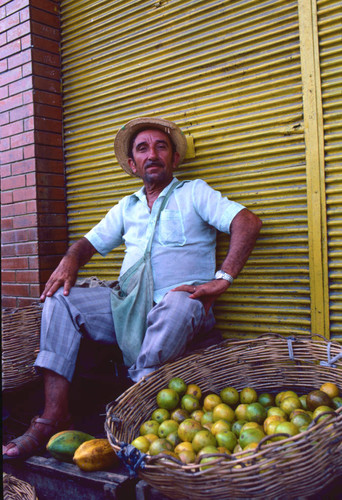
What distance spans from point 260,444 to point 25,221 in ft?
9.81

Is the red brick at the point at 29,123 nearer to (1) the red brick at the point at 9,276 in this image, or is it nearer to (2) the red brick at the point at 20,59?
(2) the red brick at the point at 20,59

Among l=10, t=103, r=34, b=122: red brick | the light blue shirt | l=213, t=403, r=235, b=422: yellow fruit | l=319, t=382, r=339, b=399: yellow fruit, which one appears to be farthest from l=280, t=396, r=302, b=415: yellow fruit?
l=10, t=103, r=34, b=122: red brick

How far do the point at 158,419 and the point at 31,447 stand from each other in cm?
70

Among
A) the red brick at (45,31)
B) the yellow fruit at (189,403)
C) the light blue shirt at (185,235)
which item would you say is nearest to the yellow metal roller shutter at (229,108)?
the light blue shirt at (185,235)

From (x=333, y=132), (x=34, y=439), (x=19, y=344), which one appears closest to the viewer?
(x=34, y=439)

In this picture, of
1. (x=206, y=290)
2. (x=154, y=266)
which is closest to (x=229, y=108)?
(x=154, y=266)

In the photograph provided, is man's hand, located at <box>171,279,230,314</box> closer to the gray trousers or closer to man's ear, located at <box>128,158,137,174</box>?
the gray trousers

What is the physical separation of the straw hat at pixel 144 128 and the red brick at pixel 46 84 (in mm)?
1213

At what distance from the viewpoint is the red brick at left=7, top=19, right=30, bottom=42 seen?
3719 millimetres

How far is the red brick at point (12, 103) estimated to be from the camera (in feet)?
12.4

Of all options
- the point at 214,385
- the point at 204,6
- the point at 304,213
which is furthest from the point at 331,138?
the point at 214,385

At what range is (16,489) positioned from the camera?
199 cm

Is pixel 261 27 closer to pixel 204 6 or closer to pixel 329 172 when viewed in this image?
pixel 204 6

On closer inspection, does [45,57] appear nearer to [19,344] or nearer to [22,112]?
[22,112]
